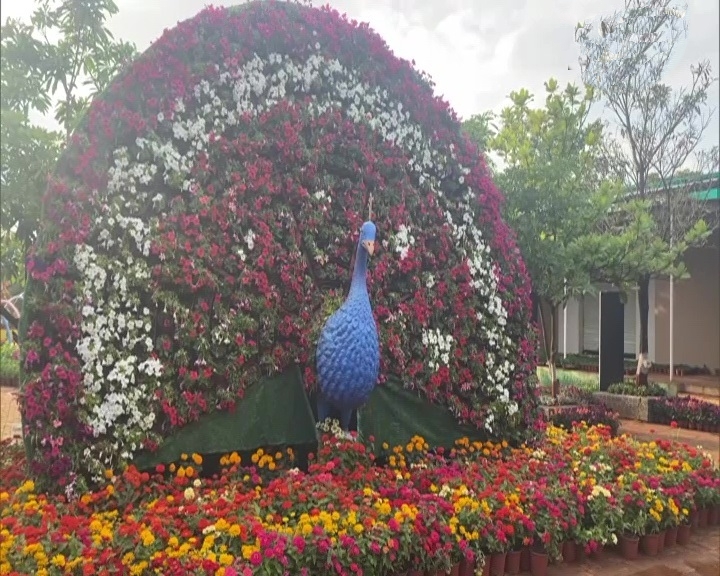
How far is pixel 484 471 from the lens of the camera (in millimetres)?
4160

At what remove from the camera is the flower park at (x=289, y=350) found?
318cm

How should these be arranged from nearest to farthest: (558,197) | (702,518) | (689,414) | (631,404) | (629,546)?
(629,546), (702,518), (558,197), (689,414), (631,404)

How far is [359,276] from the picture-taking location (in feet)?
13.7

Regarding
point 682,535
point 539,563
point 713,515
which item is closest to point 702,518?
point 713,515

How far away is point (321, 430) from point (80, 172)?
2.14m

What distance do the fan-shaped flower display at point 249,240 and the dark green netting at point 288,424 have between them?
0.30 ft

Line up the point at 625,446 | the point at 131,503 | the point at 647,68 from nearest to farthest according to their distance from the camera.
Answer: the point at 647,68 < the point at 131,503 < the point at 625,446

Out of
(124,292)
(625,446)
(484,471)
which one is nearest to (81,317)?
(124,292)

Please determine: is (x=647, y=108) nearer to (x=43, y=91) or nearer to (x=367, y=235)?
(x=367, y=235)

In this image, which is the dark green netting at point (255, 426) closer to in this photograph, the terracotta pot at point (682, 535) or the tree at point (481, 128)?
the terracotta pot at point (682, 535)

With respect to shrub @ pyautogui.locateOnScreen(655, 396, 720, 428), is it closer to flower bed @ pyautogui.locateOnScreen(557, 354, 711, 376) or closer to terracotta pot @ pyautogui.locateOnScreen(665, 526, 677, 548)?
flower bed @ pyautogui.locateOnScreen(557, 354, 711, 376)

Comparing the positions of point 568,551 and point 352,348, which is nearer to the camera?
point 568,551

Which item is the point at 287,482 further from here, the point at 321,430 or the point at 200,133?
the point at 200,133

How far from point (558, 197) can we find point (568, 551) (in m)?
4.38
